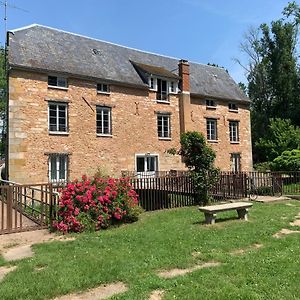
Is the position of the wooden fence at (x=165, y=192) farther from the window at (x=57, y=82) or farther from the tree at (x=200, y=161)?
the window at (x=57, y=82)

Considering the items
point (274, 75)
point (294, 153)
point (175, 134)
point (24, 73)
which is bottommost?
point (294, 153)

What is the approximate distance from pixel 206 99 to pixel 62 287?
85.7ft

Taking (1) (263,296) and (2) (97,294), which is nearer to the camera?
(1) (263,296)

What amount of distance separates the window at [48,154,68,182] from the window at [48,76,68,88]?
4406mm

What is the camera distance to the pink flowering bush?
31.9ft

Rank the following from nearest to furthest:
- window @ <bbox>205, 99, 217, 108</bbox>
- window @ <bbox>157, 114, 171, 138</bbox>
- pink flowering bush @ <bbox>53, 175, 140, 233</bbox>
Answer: pink flowering bush @ <bbox>53, 175, 140, 233</bbox>
window @ <bbox>157, 114, 171, 138</bbox>
window @ <bbox>205, 99, 217, 108</bbox>

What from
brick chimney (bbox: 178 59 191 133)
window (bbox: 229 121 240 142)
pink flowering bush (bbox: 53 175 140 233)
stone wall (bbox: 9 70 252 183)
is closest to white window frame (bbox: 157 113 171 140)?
stone wall (bbox: 9 70 252 183)

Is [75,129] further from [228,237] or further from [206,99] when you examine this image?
[228,237]

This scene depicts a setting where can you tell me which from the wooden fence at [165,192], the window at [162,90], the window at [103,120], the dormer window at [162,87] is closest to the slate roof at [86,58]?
the dormer window at [162,87]

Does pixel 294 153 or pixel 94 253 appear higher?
pixel 294 153

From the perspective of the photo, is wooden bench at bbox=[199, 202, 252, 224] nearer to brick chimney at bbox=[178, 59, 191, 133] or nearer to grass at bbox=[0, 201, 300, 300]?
grass at bbox=[0, 201, 300, 300]

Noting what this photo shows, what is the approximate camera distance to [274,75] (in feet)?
147

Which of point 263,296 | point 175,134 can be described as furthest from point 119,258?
point 175,134

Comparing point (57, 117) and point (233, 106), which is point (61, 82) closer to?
point (57, 117)
